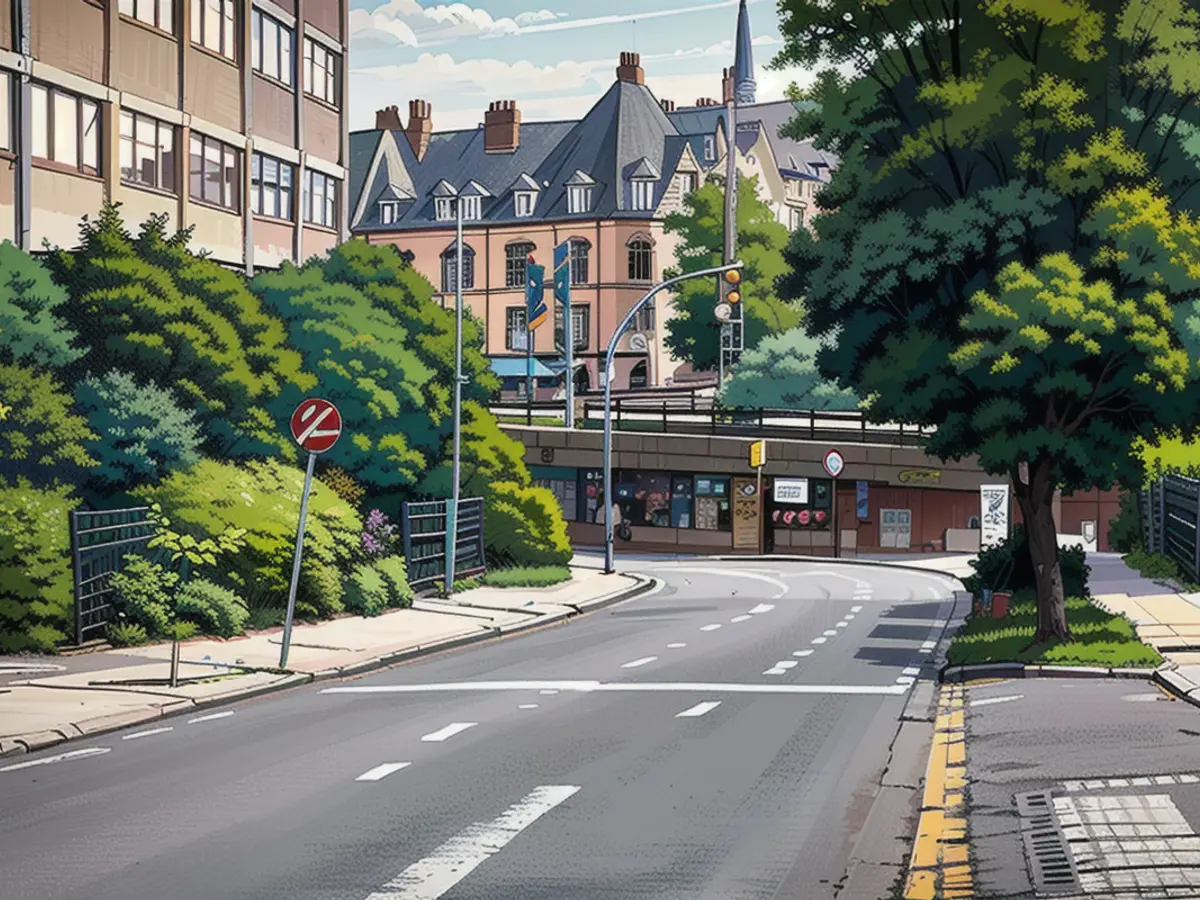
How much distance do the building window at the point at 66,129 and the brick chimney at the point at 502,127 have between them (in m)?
85.2

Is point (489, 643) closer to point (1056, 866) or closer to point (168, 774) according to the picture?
point (168, 774)

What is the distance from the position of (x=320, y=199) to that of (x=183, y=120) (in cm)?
936

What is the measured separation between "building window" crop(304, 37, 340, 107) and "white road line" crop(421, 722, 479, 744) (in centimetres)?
3178

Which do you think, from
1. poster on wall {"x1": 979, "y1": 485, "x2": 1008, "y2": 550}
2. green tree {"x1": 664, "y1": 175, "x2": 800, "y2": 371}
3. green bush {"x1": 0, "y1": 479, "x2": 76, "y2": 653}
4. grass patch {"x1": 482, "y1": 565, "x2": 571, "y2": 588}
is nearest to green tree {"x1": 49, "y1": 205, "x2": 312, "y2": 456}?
green bush {"x1": 0, "y1": 479, "x2": 76, "y2": 653}

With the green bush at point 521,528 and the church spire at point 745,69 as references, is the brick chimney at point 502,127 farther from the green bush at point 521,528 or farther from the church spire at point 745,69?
the green bush at point 521,528

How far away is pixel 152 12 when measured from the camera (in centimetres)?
3809

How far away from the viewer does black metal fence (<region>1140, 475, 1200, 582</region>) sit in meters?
34.8

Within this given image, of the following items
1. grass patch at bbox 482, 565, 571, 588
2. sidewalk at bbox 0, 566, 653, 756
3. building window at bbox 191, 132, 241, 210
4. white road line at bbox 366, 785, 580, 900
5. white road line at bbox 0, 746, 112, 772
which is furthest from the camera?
grass patch at bbox 482, 565, 571, 588

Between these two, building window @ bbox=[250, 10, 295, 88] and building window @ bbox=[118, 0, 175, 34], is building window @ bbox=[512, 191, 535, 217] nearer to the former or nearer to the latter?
building window @ bbox=[250, 10, 295, 88]

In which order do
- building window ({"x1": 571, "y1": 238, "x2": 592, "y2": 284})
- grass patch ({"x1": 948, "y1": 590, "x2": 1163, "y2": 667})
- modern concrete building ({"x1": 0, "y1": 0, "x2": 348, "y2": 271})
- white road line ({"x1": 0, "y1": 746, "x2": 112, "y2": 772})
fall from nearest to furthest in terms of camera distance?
1. white road line ({"x1": 0, "y1": 746, "x2": 112, "y2": 772})
2. grass patch ({"x1": 948, "y1": 590, "x2": 1163, "y2": 667})
3. modern concrete building ({"x1": 0, "y1": 0, "x2": 348, "y2": 271})
4. building window ({"x1": 571, "y1": 238, "x2": 592, "y2": 284})

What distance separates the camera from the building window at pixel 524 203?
116312mm

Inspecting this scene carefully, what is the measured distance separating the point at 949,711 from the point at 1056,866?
955 centimetres

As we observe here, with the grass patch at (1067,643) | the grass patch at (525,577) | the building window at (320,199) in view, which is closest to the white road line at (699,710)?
the grass patch at (1067,643)

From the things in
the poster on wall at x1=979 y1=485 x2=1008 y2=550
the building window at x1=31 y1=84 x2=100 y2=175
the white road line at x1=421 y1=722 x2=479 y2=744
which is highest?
the building window at x1=31 y1=84 x2=100 y2=175
